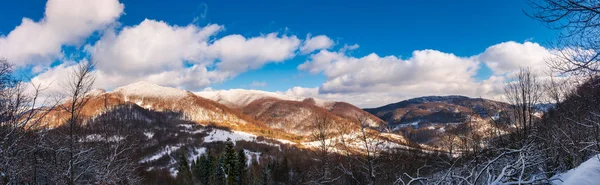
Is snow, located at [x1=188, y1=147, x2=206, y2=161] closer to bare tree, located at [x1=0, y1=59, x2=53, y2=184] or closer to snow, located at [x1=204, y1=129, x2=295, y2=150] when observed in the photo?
snow, located at [x1=204, y1=129, x2=295, y2=150]

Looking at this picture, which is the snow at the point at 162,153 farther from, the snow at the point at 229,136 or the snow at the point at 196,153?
the snow at the point at 229,136

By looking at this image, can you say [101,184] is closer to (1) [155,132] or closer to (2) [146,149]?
(2) [146,149]

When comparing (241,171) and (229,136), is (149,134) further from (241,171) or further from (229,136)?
(241,171)

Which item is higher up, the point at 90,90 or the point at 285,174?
the point at 90,90

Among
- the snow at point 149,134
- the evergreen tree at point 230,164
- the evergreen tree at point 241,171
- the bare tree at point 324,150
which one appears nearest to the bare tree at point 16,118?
the bare tree at point 324,150

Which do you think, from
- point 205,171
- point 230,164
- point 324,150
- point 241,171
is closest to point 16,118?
point 324,150

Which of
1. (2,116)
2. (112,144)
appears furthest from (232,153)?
(2,116)

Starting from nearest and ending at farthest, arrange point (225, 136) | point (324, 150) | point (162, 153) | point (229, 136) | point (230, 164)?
point (324, 150) → point (230, 164) → point (162, 153) → point (225, 136) → point (229, 136)

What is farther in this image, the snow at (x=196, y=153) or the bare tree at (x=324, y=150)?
the snow at (x=196, y=153)

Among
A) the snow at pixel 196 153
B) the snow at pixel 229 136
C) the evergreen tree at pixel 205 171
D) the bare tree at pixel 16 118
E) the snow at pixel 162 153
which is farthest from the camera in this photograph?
the snow at pixel 229 136

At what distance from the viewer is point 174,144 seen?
13675 centimetres

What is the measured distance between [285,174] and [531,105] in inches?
2252

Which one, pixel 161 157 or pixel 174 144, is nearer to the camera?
pixel 161 157

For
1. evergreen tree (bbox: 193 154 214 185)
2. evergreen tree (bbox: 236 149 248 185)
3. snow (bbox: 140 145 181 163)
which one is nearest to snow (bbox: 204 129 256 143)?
snow (bbox: 140 145 181 163)
